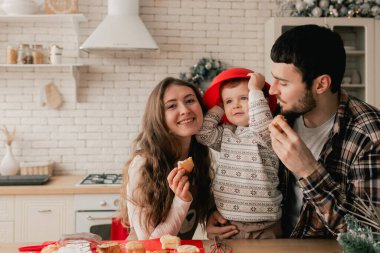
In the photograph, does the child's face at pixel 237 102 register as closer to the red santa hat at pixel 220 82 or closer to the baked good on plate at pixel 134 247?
the red santa hat at pixel 220 82

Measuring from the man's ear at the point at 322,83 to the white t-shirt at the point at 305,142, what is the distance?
17 centimetres

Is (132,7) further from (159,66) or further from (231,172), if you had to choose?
(231,172)

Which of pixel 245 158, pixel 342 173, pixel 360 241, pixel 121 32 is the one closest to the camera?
pixel 360 241

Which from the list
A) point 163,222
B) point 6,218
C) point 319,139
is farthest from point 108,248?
point 6,218

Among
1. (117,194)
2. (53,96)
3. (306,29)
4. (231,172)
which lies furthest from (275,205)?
(53,96)

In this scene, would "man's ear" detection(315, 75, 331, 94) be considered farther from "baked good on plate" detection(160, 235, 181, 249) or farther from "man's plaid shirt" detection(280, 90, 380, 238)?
"baked good on plate" detection(160, 235, 181, 249)

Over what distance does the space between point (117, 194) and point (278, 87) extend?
2.15 metres

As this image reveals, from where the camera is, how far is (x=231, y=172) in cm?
214

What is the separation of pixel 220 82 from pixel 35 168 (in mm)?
2620

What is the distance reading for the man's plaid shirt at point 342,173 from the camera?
69.6 inches

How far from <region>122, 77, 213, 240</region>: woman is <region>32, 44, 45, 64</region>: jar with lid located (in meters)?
2.32

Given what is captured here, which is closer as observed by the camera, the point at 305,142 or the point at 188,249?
the point at 188,249

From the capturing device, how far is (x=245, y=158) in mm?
2135

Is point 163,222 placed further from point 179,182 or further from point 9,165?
point 9,165
